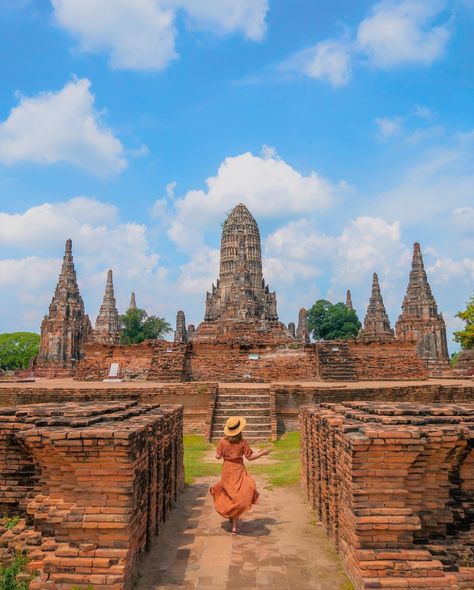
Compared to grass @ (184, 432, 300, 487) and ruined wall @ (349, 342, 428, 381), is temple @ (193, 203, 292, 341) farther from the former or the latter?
grass @ (184, 432, 300, 487)

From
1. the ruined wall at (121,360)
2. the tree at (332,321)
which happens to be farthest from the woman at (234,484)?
the tree at (332,321)

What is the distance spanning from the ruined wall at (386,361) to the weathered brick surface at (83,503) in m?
16.1

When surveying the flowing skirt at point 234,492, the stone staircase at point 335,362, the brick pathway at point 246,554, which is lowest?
the brick pathway at point 246,554

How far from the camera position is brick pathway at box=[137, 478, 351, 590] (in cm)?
477

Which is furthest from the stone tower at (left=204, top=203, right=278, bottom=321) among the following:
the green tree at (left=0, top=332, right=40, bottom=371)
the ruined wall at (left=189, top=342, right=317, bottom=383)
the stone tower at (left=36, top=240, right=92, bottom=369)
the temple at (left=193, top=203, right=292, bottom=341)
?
the ruined wall at (left=189, top=342, right=317, bottom=383)

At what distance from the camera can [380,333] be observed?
2181 inches

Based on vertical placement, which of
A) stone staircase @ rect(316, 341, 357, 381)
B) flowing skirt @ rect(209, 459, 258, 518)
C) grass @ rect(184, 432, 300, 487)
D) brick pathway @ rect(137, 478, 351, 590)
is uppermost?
stone staircase @ rect(316, 341, 357, 381)

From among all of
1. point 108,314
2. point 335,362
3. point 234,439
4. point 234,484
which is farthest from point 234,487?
point 108,314

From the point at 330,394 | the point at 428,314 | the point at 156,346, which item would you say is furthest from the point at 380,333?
the point at 330,394

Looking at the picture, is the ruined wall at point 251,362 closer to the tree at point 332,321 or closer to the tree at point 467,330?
the tree at point 467,330

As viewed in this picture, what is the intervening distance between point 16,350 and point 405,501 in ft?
236

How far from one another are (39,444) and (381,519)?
10.5 ft

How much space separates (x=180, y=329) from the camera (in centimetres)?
7000

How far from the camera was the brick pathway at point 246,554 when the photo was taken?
15.6 feet
